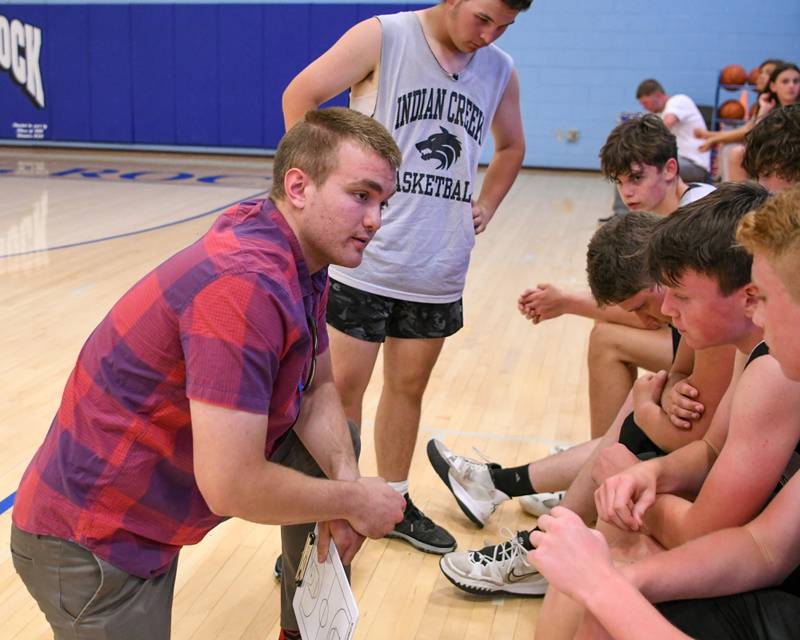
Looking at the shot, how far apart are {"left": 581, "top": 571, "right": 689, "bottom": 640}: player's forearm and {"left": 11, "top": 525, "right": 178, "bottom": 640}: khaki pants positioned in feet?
2.51

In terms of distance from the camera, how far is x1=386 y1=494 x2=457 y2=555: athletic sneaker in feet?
8.63

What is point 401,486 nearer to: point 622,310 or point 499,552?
point 499,552

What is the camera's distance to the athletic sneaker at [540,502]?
2818mm

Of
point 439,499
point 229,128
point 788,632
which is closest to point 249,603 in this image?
point 439,499

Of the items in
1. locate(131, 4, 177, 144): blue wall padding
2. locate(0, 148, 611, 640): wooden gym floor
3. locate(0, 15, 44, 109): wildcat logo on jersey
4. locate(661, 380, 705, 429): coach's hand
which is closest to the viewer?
locate(661, 380, 705, 429): coach's hand

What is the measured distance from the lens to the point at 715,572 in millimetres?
1376

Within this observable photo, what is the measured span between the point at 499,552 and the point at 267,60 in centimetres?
1041

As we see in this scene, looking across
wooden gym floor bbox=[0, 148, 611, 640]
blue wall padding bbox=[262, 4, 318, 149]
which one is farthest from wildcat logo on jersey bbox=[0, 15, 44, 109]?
blue wall padding bbox=[262, 4, 318, 149]

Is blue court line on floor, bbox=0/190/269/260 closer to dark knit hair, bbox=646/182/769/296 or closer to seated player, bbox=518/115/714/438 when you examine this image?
seated player, bbox=518/115/714/438

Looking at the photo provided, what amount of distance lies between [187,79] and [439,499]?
34.0 feet

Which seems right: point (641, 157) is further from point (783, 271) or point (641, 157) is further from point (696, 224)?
point (783, 271)

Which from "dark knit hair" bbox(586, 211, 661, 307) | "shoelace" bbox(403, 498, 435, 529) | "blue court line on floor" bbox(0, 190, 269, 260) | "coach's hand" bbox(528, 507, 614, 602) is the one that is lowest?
"blue court line on floor" bbox(0, 190, 269, 260)

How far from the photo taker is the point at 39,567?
1.53m

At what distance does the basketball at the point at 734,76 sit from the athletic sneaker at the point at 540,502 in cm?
863
